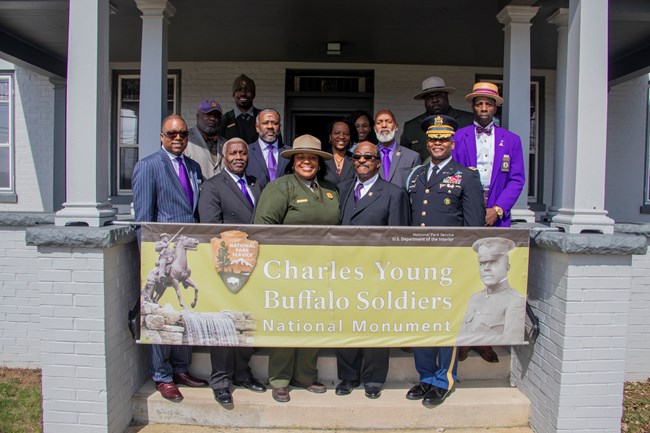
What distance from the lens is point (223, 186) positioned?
3668mm

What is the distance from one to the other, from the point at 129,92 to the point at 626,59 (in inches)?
279

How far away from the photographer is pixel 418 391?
145 inches

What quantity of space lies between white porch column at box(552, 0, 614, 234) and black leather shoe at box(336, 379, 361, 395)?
194 cm

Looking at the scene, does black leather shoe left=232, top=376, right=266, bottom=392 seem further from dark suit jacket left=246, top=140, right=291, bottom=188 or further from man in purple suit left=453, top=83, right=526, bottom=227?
man in purple suit left=453, top=83, right=526, bottom=227

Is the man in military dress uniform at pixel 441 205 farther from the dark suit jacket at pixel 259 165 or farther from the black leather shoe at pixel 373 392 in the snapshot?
the dark suit jacket at pixel 259 165

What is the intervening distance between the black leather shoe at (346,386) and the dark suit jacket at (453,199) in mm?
1309

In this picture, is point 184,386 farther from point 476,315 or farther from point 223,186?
point 476,315

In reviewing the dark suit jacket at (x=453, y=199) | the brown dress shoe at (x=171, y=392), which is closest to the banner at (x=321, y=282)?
the dark suit jacket at (x=453, y=199)

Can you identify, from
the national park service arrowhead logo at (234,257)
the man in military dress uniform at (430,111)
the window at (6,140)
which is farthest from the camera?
the window at (6,140)

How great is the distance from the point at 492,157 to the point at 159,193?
2.61m

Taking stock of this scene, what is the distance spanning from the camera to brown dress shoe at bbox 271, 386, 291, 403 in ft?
11.9

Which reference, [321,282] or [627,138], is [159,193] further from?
[627,138]

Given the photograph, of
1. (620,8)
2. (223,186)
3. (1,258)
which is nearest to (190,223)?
(223,186)

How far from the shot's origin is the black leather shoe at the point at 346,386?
3729 millimetres
